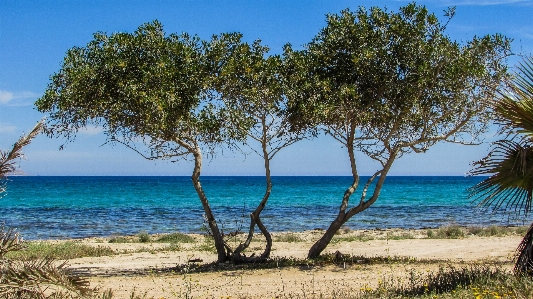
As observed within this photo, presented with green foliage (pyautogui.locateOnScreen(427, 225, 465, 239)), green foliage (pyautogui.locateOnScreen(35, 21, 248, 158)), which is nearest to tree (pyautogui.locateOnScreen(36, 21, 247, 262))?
green foliage (pyautogui.locateOnScreen(35, 21, 248, 158))

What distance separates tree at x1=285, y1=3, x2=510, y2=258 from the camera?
13.9 m

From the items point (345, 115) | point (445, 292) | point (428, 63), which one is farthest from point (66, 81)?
point (445, 292)

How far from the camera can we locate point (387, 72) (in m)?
14.4

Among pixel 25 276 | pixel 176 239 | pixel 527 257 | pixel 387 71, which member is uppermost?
pixel 387 71

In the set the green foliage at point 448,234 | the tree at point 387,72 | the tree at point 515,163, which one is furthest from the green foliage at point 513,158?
the green foliage at point 448,234

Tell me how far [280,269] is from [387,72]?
5.32 meters

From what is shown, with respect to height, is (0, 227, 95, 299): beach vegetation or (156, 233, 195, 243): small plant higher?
(0, 227, 95, 299): beach vegetation

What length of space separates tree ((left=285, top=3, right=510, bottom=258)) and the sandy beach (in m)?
3.52

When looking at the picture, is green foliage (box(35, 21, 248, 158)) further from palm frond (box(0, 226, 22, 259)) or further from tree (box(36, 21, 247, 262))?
palm frond (box(0, 226, 22, 259))

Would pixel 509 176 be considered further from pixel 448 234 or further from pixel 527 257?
pixel 448 234

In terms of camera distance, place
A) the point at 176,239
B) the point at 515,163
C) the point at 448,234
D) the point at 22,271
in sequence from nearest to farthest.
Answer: the point at 22,271 < the point at 515,163 < the point at 176,239 < the point at 448,234

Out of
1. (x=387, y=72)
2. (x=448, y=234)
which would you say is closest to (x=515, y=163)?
(x=387, y=72)

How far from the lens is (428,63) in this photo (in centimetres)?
1396

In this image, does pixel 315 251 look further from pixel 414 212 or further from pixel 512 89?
pixel 414 212
